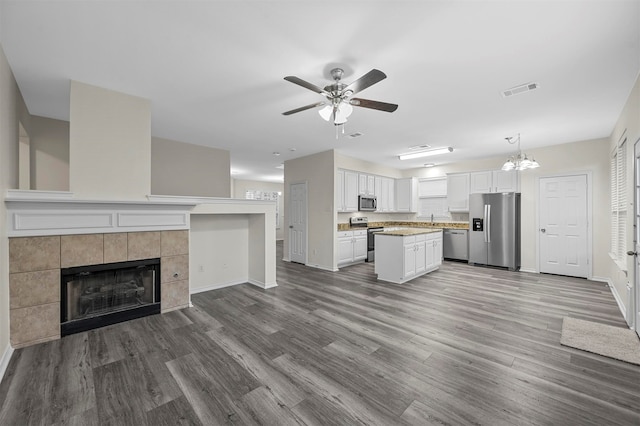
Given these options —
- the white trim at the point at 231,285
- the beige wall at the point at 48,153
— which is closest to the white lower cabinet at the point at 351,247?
the white trim at the point at 231,285

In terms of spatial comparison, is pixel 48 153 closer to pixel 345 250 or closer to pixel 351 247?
pixel 345 250

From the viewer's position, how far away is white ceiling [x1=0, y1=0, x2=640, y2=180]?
1948mm

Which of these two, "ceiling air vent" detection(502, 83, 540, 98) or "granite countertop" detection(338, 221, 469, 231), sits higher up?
"ceiling air vent" detection(502, 83, 540, 98)

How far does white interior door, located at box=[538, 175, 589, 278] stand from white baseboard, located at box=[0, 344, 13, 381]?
320 inches

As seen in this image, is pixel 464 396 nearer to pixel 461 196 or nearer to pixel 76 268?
pixel 76 268

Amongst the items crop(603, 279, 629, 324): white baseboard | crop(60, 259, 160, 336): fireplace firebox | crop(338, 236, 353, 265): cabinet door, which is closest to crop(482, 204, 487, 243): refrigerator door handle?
crop(603, 279, 629, 324): white baseboard

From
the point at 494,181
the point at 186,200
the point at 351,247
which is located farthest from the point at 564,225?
the point at 186,200

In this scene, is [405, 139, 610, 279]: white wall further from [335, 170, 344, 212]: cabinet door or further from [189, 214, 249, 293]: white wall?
[189, 214, 249, 293]: white wall

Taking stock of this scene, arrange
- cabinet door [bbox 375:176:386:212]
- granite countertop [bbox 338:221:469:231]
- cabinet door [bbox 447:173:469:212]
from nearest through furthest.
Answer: granite countertop [bbox 338:221:469:231] → cabinet door [bbox 447:173:469:212] → cabinet door [bbox 375:176:386:212]

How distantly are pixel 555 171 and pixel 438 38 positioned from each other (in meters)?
5.23

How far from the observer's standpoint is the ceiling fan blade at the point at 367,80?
6.89 feet

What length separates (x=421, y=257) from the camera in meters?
5.46

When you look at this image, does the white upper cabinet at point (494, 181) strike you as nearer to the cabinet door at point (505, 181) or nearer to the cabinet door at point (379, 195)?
the cabinet door at point (505, 181)

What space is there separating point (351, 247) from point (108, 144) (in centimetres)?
504
